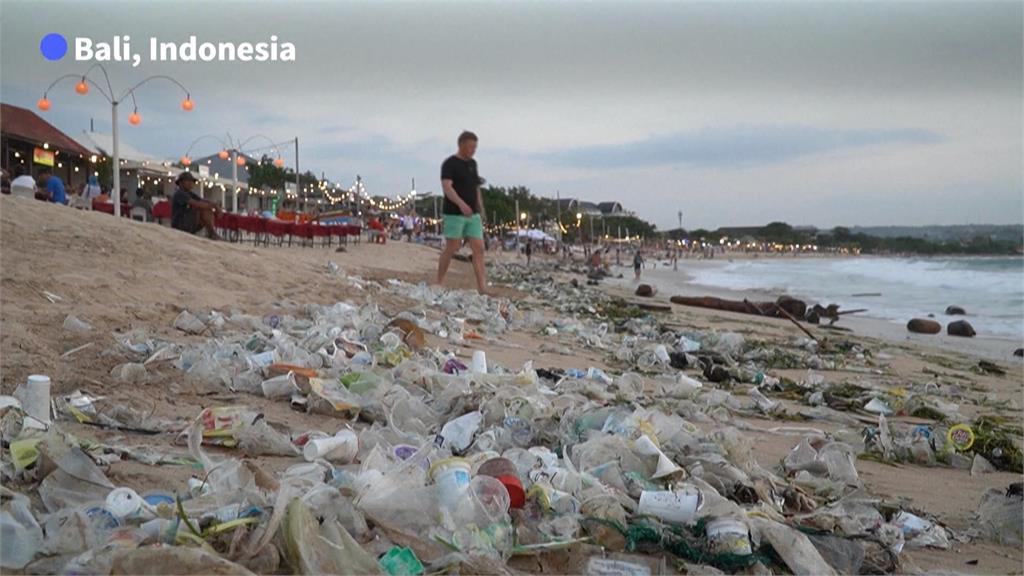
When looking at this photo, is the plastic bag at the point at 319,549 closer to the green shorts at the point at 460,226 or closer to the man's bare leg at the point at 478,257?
the green shorts at the point at 460,226

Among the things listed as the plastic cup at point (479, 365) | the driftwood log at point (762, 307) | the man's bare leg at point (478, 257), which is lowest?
the driftwood log at point (762, 307)

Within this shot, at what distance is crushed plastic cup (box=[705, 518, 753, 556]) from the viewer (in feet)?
5.71

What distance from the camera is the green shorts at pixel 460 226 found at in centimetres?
750

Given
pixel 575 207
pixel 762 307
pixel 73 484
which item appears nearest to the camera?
pixel 73 484

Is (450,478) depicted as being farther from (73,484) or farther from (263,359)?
(263,359)

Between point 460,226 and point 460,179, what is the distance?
49cm

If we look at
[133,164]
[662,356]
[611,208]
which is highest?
[611,208]

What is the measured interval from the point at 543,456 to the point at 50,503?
1263 mm

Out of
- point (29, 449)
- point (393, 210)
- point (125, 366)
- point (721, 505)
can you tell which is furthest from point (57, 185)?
point (393, 210)

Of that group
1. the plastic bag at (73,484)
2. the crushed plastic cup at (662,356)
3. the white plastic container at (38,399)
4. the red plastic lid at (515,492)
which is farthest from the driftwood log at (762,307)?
Answer: the plastic bag at (73,484)

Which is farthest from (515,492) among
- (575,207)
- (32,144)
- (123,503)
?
(575,207)

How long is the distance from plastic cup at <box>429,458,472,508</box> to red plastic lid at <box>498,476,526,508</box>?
0.10 m

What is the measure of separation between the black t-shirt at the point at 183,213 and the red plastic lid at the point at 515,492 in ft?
33.1

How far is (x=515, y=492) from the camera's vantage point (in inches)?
72.4
